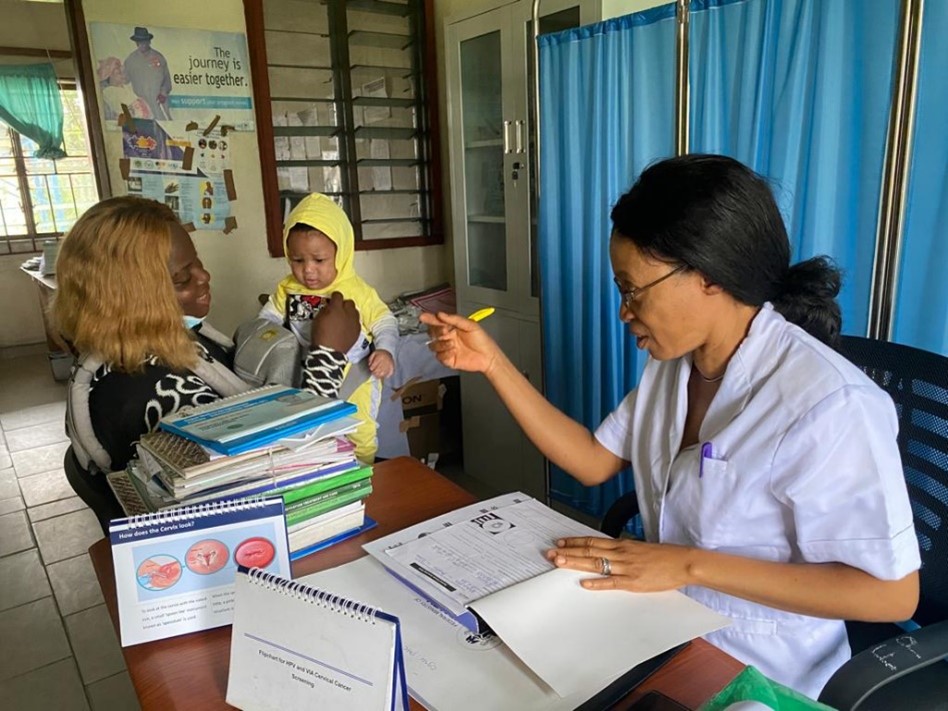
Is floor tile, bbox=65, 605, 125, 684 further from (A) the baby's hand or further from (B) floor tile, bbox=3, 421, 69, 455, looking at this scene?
(B) floor tile, bbox=3, 421, 69, 455

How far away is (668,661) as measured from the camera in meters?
0.81

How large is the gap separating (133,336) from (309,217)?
2.27 ft

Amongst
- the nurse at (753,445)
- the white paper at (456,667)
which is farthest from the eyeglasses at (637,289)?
the white paper at (456,667)

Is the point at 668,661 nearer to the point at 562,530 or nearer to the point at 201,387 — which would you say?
the point at 562,530

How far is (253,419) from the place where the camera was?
104 centimetres

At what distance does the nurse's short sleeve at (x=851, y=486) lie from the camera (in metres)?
0.86

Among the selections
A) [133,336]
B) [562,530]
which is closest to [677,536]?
[562,530]

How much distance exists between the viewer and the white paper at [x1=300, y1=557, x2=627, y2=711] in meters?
0.74

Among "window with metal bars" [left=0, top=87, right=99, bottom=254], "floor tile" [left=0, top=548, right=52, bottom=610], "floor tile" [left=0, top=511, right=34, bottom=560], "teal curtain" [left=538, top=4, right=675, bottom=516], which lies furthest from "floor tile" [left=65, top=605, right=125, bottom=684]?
"window with metal bars" [left=0, top=87, right=99, bottom=254]

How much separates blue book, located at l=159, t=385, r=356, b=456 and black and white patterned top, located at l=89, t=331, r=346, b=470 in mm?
220

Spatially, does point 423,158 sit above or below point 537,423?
above

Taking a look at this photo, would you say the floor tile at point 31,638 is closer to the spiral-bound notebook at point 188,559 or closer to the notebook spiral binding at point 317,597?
the spiral-bound notebook at point 188,559

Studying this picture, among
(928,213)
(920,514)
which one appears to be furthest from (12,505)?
(928,213)

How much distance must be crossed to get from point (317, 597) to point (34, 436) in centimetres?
419
